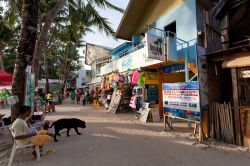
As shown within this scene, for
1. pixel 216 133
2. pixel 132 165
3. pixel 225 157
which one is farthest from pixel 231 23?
pixel 132 165

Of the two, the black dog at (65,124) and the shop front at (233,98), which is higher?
the shop front at (233,98)

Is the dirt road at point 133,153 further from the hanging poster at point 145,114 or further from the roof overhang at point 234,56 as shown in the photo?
the hanging poster at point 145,114

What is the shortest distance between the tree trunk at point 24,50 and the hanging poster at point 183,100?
5.08m

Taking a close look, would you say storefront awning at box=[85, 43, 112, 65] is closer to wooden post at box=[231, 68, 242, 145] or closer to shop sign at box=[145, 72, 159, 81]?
shop sign at box=[145, 72, 159, 81]

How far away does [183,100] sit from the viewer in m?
7.29

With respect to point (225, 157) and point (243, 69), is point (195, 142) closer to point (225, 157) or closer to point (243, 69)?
point (225, 157)

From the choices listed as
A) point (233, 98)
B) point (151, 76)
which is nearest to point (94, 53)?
point (151, 76)

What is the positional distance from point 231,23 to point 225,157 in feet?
21.8

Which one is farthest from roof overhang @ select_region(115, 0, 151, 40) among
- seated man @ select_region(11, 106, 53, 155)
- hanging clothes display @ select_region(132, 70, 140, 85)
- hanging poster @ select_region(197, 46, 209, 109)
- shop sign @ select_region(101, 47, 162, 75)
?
seated man @ select_region(11, 106, 53, 155)

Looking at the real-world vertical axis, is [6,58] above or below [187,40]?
above

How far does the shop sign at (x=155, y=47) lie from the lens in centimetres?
836

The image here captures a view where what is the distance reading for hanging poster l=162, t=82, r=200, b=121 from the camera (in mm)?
6802

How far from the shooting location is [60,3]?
10.9 metres

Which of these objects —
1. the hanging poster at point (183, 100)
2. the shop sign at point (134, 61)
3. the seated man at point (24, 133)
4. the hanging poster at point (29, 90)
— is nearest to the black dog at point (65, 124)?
the hanging poster at point (29, 90)
